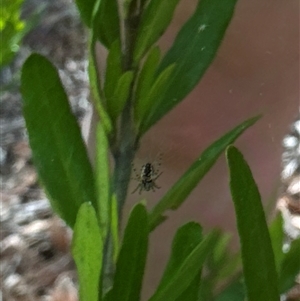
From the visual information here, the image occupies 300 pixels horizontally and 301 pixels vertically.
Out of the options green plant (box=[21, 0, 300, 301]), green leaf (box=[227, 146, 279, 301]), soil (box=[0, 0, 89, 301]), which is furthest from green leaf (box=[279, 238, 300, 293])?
soil (box=[0, 0, 89, 301])

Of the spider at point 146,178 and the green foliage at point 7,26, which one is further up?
the green foliage at point 7,26

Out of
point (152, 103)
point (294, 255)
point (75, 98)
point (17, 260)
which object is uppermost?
point (75, 98)

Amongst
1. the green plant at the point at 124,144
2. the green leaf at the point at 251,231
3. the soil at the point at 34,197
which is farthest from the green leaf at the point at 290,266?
the soil at the point at 34,197

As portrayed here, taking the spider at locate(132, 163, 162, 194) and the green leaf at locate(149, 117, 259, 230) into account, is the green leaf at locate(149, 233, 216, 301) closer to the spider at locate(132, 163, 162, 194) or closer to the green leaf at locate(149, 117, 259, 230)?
the green leaf at locate(149, 117, 259, 230)

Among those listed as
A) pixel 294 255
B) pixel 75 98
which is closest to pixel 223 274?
pixel 294 255

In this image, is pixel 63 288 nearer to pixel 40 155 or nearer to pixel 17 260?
pixel 17 260

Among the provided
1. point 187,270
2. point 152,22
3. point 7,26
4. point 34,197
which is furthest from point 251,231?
point 34,197

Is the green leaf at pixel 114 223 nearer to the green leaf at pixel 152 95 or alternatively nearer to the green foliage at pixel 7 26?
the green leaf at pixel 152 95

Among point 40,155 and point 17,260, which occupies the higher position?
point 17,260
